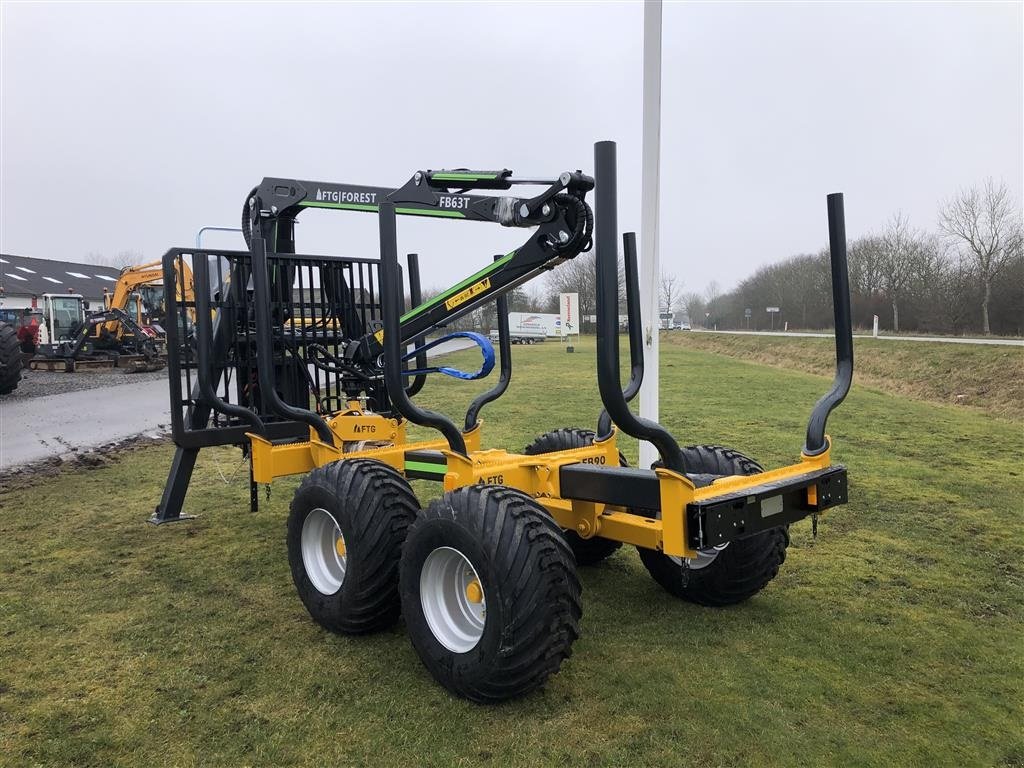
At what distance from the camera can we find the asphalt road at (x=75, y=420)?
1045 cm

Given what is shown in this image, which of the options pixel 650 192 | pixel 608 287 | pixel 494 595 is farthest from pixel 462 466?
pixel 650 192

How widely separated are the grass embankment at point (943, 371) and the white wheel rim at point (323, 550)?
13155 mm

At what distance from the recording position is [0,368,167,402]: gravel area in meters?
18.3

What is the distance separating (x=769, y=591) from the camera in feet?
15.4

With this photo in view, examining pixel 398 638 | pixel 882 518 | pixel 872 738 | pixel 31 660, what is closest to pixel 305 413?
pixel 398 638

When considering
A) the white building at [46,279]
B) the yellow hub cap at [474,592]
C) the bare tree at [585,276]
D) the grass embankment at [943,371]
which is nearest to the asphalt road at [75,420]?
the bare tree at [585,276]

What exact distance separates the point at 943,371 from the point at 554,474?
18530 mm

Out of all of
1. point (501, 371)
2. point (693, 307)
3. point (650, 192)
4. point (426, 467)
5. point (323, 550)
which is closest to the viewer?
point (323, 550)

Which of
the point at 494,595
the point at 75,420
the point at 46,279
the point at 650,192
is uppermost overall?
the point at 46,279

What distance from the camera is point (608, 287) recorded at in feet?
9.80

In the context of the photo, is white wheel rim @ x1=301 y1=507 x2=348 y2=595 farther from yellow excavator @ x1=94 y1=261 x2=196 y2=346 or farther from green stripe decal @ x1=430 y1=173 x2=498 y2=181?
yellow excavator @ x1=94 y1=261 x2=196 y2=346

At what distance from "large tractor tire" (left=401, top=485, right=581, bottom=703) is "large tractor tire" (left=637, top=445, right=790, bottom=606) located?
1283 mm

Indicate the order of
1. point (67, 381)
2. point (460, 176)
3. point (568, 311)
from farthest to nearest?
point (568, 311) < point (67, 381) < point (460, 176)

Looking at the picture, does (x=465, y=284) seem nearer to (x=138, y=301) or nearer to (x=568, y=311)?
(x=138, y=301)
